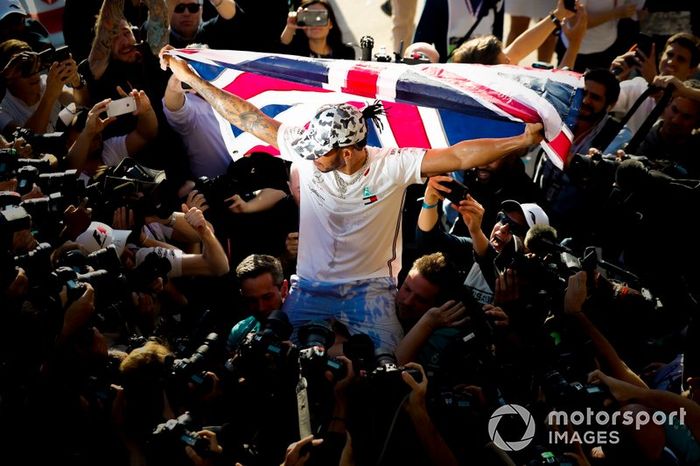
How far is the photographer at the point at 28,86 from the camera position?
5.47 metres

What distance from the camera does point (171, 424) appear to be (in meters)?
3.50

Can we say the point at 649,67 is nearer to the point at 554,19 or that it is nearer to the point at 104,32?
the point at 554,19

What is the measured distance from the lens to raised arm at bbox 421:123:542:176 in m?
4.14

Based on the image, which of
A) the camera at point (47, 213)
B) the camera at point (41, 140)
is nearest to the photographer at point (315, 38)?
the camera at point (41, 140)

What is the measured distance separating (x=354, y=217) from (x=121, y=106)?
7.00ft

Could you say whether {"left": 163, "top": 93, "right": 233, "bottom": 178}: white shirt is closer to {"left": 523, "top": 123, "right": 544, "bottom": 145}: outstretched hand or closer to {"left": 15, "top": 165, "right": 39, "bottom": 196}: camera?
{"left": 15, "top": 165, "right": 39, "bottom": 196}: camera

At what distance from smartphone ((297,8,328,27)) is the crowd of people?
0.11 m

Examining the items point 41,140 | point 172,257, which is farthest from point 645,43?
point 41,140

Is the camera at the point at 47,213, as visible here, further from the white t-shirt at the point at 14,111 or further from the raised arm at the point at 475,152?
the raised arm at the point at 475,152

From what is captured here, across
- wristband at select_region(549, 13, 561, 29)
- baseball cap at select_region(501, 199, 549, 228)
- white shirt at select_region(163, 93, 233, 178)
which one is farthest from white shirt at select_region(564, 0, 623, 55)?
white shirt at select_region(163, 93, 233, 178)

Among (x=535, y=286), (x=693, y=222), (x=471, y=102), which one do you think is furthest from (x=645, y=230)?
(x=471, y=102)

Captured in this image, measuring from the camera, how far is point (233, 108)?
17.0 ft

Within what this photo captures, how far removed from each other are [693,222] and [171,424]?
3669mm

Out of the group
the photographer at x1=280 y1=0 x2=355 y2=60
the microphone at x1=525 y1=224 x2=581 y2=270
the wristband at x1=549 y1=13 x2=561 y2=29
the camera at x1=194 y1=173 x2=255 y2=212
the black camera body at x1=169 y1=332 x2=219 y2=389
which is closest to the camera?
the black camera body at x1=169 y1=332 x2=219 y2=389
